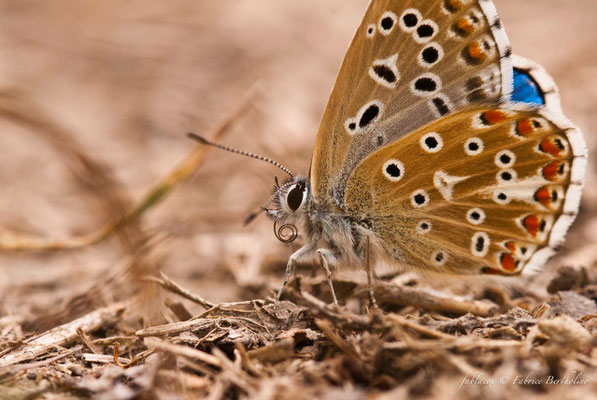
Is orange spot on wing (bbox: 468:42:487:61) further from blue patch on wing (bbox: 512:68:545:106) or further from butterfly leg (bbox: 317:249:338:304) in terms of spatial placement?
butterfly leg (bbox: 317:249:338:304)

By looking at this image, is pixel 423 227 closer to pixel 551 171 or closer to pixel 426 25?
pixel 551 171

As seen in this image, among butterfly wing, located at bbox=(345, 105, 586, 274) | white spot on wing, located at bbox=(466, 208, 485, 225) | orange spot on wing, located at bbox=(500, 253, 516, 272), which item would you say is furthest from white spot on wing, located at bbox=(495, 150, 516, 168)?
orange spot on wing, located at bbox=(500, 253, 516, 272)

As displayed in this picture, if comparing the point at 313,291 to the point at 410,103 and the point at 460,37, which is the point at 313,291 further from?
the point at 460,37

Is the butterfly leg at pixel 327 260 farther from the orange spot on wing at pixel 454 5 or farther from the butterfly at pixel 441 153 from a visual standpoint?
the orange spot on wing at pixel 454 5

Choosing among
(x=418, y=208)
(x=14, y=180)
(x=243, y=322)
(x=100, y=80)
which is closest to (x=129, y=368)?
(x=243, y=322)

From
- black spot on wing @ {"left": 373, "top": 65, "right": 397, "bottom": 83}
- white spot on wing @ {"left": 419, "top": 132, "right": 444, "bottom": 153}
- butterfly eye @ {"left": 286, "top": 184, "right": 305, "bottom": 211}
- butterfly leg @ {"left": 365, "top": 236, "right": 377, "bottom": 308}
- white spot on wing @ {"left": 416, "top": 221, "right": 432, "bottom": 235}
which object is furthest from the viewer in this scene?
butterfly eye @ {"left": 286, "top": 184, "right": 305, "bottom": 211}

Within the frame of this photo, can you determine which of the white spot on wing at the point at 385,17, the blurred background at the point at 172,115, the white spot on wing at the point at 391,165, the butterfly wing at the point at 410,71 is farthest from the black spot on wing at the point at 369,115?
the blurred background at the point at 172,115

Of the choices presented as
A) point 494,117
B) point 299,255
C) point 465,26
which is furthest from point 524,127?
point 299,255
